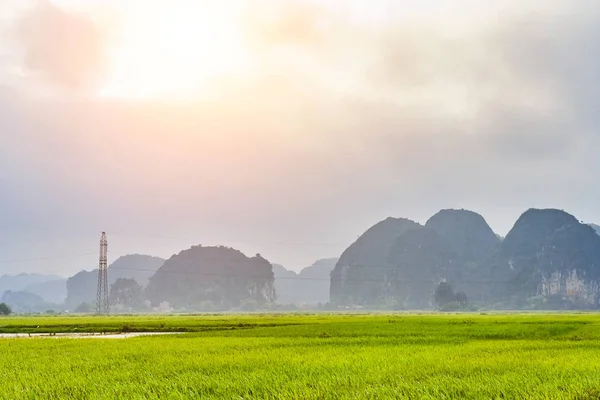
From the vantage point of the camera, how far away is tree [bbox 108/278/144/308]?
7259 inches

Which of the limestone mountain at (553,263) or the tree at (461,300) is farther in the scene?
the limestone mountain at (553,263)

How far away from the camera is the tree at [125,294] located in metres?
184

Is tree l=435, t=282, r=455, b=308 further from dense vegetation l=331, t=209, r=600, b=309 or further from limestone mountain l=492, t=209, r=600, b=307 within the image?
limestone mountain l=492, t=209, r=600, b=307

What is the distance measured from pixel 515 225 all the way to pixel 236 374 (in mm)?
193107

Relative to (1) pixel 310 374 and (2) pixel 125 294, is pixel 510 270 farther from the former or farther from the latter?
(1) pixel 310 374

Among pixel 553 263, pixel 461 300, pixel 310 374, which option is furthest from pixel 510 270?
pixel 310 374

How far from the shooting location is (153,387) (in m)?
8.73

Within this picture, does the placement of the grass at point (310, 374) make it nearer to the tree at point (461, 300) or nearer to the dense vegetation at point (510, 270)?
the tree at point (461, 300)

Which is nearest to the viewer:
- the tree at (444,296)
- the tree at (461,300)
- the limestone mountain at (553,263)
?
the tree at (461,300)

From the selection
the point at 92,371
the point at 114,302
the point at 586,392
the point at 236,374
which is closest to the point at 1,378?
the point at 92,371

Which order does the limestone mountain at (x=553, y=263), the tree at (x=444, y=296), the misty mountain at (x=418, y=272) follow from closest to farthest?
the tree at (x=444, y=296) < the limestone mountain at (x=553, y=263) < the misty mountain at (x=418, y=272)

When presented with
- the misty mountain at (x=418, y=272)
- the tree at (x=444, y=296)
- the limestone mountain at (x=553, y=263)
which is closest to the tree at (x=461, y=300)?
the tree at (x=444, y=296)

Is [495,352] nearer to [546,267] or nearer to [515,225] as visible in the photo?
[546,267]

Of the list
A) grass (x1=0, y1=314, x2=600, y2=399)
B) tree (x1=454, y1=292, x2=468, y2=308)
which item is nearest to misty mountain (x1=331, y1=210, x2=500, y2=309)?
tree (x1=454, y1=292, x2=468, y2=308)
